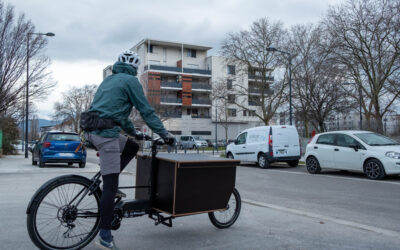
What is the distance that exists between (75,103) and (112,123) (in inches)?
2525

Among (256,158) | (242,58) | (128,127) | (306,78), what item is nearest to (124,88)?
(128,127)

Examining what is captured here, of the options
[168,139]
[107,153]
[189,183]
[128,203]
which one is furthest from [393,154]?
[107,153]

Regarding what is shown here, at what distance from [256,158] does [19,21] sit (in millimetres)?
12433

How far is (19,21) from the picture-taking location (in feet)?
54.5

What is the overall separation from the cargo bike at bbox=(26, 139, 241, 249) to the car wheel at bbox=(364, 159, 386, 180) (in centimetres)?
835

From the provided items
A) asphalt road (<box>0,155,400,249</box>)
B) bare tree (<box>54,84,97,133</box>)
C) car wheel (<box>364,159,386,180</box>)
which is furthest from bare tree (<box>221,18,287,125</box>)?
bare tree (<box>54,84,97,133</box>)

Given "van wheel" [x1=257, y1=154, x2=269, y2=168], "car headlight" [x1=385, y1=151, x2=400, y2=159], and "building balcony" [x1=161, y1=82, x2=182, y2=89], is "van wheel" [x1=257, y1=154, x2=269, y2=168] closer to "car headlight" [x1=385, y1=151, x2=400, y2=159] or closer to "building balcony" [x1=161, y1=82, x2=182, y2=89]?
"car headlight" [x1=385, y1=151, x2=400, y2=159]

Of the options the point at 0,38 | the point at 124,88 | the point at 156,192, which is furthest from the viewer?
the point at 0,38

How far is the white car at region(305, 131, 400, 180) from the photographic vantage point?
11039mm

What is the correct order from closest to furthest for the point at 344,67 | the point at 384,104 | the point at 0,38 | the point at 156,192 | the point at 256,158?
the point at 156,192 → the point at 0,38 → the point at 256,158 → the point at 344,67 → the point at 384,104

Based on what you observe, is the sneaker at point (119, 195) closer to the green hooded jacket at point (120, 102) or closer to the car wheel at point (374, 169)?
the green hooded jacket at point (120, 102)

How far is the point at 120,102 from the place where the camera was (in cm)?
366

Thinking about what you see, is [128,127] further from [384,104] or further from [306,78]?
[384,104]

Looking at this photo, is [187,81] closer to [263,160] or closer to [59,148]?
[263,160]
